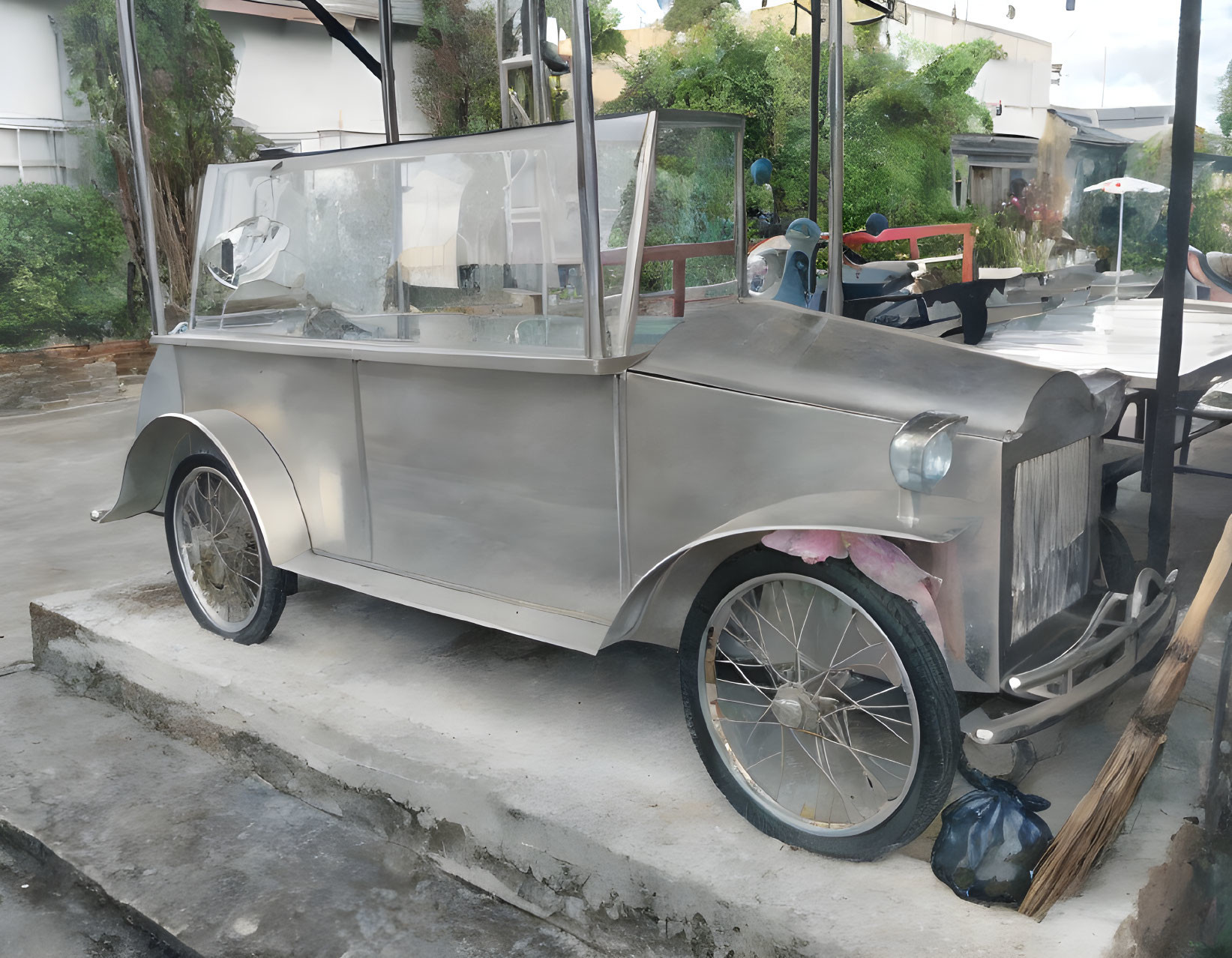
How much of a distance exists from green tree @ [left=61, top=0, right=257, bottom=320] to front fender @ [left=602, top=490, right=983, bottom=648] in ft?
36.6

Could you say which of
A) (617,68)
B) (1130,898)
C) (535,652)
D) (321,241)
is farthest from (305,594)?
(617,68)

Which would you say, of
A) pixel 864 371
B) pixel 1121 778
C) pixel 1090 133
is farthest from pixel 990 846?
pixel 1090 133

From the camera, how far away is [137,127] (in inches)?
134

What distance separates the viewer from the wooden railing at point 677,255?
258 cm

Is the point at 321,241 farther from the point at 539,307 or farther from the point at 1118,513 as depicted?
the point at 1118,513

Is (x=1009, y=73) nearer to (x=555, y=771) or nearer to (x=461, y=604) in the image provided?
(x=461, y=604)

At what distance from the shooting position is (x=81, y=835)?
2.93m

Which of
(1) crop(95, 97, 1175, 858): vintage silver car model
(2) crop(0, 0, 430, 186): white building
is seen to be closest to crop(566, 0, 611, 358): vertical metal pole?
(1) crop(95, 97, 1175, 858): vintage silver car model

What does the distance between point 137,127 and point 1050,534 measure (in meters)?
3.12

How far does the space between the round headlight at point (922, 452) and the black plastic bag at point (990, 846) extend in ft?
2.36

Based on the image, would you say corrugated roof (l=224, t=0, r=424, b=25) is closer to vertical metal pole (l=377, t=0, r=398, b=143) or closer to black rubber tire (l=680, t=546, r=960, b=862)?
vertical metal pole (l=377, t=0, r=398, b=143)

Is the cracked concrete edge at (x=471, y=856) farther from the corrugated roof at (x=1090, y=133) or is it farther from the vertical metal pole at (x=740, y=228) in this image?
the corrugated roof at (x=1090, y=133)

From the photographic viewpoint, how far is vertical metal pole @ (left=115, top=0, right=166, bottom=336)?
330 cm

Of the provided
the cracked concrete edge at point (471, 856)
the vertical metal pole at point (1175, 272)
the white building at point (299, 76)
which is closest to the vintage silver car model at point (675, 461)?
the cracked concrete edge at point (471, 856)
